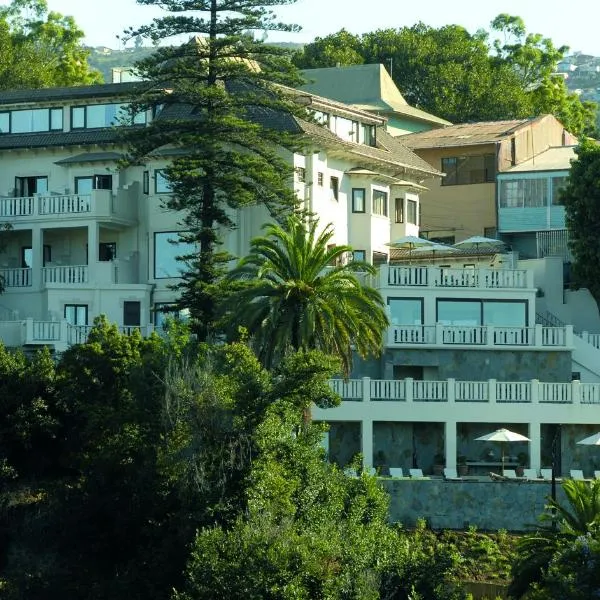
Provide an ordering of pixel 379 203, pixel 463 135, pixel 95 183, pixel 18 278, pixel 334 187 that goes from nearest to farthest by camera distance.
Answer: pixel 18 278
pixel 95 183
pixel 334 187
pixel 379 203
pixel 463 135

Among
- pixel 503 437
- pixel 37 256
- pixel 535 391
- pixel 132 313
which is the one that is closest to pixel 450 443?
pixel 503 437

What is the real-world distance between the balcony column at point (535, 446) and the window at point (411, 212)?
16.3 m

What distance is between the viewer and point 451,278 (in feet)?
202

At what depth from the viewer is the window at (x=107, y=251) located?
66.5 meters

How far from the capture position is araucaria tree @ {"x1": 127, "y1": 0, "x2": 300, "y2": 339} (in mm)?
57375

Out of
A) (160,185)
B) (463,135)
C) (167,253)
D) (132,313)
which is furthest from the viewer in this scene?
(463,135)

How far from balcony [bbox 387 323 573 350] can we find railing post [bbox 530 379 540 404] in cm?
290

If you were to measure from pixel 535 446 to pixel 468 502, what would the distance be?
4541 mm

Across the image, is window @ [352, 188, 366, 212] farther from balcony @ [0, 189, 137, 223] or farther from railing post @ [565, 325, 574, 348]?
railing post @ [565, 325, 574, 348]

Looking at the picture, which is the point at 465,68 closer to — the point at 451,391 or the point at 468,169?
the point at 468,169

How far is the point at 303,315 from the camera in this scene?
169 feet

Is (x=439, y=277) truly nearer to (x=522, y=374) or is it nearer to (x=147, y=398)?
(x=522, y=374)

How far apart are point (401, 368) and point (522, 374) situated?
3.76m

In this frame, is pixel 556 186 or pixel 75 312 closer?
pixel 75 312
